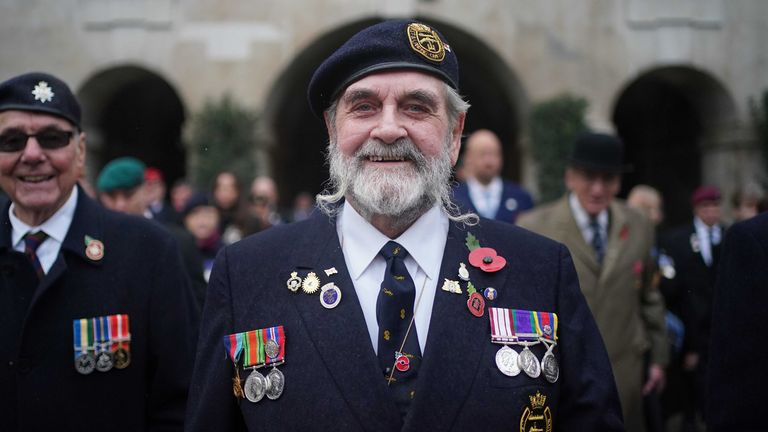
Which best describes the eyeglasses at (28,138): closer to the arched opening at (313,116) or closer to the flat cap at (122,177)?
the flat cap at (122,177)

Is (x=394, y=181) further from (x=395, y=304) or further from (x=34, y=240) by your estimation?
(x=34, y=240)

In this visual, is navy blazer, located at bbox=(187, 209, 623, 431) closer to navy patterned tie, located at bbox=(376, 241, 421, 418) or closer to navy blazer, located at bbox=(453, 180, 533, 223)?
navy patterned tie, located at bbox=(376, 241, 421, 418)

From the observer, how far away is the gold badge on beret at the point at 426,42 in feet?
7.07

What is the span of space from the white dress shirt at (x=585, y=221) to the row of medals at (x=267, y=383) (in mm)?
2679

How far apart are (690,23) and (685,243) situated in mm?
6528

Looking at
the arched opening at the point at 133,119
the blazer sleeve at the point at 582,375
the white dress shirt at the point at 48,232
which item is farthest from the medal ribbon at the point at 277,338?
the arched opening at the point at 133,119

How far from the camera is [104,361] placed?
2.63 meters

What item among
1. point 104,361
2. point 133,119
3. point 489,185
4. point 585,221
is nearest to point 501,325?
point 104,361

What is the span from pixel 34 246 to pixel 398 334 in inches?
59.8

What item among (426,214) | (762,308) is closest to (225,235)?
(426,214)

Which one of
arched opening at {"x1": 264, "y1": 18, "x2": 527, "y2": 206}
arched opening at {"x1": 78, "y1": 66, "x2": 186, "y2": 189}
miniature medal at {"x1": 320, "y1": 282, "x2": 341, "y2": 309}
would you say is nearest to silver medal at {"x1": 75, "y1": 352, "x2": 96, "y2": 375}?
miniature medal at {"x1": 320, "y1": 282, "x2": 341, "y2": 309}

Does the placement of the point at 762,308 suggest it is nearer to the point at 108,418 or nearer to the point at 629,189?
the point at 108,418

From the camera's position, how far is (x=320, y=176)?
17766 mm

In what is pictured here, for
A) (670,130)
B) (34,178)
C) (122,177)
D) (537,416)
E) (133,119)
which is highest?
(133,119)
